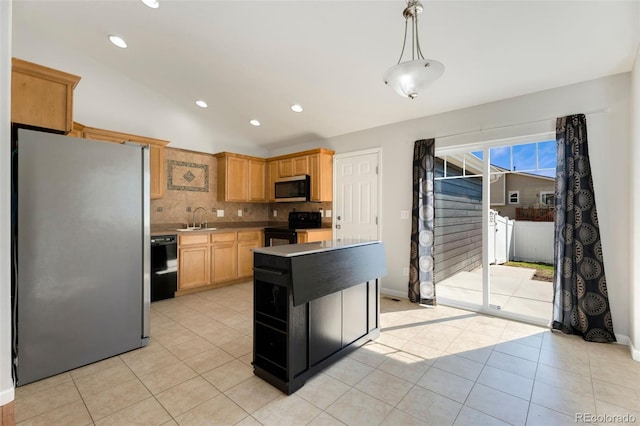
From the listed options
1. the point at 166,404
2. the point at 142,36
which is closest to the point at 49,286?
the point at 166,404

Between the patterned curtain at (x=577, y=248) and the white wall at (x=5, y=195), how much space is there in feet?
14.5

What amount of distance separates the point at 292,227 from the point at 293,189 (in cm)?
75

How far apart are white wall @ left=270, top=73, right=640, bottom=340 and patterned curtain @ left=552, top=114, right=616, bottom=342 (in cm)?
9

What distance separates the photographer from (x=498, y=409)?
1.79m

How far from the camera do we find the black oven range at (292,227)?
4.82 m

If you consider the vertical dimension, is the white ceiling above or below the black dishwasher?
above

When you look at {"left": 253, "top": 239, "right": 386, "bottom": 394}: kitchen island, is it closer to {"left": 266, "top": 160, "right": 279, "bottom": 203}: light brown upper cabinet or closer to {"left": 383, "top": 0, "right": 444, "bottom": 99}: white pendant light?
{"left": 383, "top": 0, "right": 444, "bottom": 99}: white pendant light

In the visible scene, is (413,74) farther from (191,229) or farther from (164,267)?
(191,229)

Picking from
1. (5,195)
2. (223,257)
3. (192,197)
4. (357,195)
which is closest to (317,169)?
(357,195)

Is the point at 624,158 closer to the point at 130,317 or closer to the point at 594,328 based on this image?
the point at 594,328

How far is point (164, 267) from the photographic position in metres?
4.02

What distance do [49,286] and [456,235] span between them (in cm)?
439

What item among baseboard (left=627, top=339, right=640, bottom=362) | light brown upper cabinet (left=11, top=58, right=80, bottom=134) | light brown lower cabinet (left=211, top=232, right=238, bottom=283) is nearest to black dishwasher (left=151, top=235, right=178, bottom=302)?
light brown lower cabinet (left=211, top=232, right=238, bottom=283)

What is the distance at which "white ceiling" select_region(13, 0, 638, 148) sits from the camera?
225 cm
